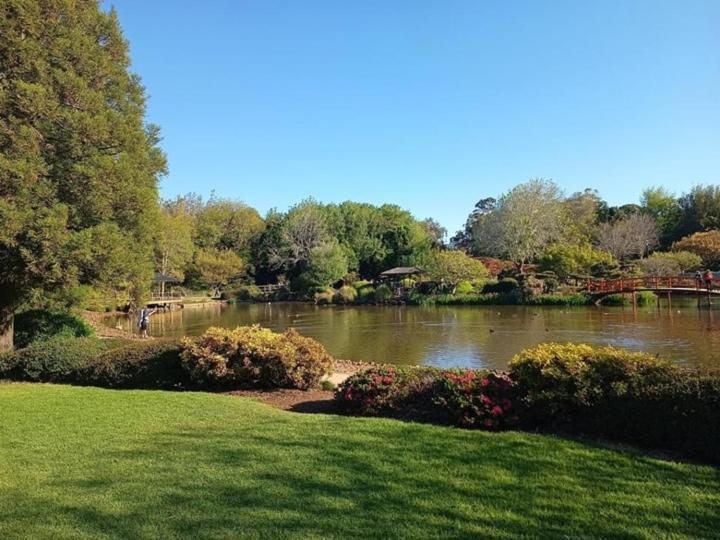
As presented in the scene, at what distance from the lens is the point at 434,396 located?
274 inches

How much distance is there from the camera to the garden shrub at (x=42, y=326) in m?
14.7

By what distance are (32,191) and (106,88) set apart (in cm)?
400

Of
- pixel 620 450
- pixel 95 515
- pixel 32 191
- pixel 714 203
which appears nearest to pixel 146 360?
pixel 32 191

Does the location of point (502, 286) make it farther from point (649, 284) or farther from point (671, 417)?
point (671, 417)

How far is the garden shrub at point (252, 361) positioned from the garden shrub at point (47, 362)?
250cm

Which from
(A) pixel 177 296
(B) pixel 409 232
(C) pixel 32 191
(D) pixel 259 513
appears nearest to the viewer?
(D) pixel 259 513

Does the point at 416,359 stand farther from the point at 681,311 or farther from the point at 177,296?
the point at 177,296

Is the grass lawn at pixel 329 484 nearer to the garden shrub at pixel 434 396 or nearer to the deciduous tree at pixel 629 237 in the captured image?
the garden shrub at pixel 434 396

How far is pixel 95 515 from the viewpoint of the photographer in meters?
3.82

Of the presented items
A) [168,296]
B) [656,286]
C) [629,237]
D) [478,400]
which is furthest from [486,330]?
[168,296]

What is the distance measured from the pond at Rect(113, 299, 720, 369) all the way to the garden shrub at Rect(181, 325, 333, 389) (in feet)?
23.9

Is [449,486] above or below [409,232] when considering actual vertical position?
below

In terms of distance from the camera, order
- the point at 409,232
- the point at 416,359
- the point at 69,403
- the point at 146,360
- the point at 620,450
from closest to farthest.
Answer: the point at 620,450, the point at 69,403, the point at 146,360, the point at 416,359, the point at 409,232

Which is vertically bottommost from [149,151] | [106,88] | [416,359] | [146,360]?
[416,359]
